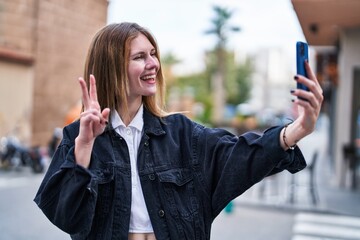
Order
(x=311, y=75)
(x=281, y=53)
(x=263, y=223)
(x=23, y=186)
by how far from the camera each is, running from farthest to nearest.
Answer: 1. (x=281, y=53)
2. (x=23, y=186)
3. (x=263, y=223)
4. (x=311, y=75)

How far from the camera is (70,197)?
1675 mm

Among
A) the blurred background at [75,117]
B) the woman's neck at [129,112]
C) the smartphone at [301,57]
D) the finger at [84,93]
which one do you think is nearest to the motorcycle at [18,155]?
the blurred background at [75,117]

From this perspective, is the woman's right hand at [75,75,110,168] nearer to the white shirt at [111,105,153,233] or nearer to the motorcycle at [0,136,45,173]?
the white shirt at [111,105,153,233]

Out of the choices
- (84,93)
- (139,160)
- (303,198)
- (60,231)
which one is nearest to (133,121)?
(139,160)

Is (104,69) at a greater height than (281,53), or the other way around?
(281,53)

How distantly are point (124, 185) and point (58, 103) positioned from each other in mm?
10008

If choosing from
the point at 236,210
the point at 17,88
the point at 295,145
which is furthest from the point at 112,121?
the point at 17,88

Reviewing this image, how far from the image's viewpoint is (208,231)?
1938 millimetres

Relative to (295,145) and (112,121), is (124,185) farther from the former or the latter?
(295,145)

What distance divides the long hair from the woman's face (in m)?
0.02

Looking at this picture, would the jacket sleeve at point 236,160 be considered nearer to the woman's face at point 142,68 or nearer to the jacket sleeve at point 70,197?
the woman's face at point 142,68

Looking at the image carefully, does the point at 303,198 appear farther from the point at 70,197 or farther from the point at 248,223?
the point at 70,197

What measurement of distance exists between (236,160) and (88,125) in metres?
0.51

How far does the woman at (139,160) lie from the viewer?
67.7 inches
